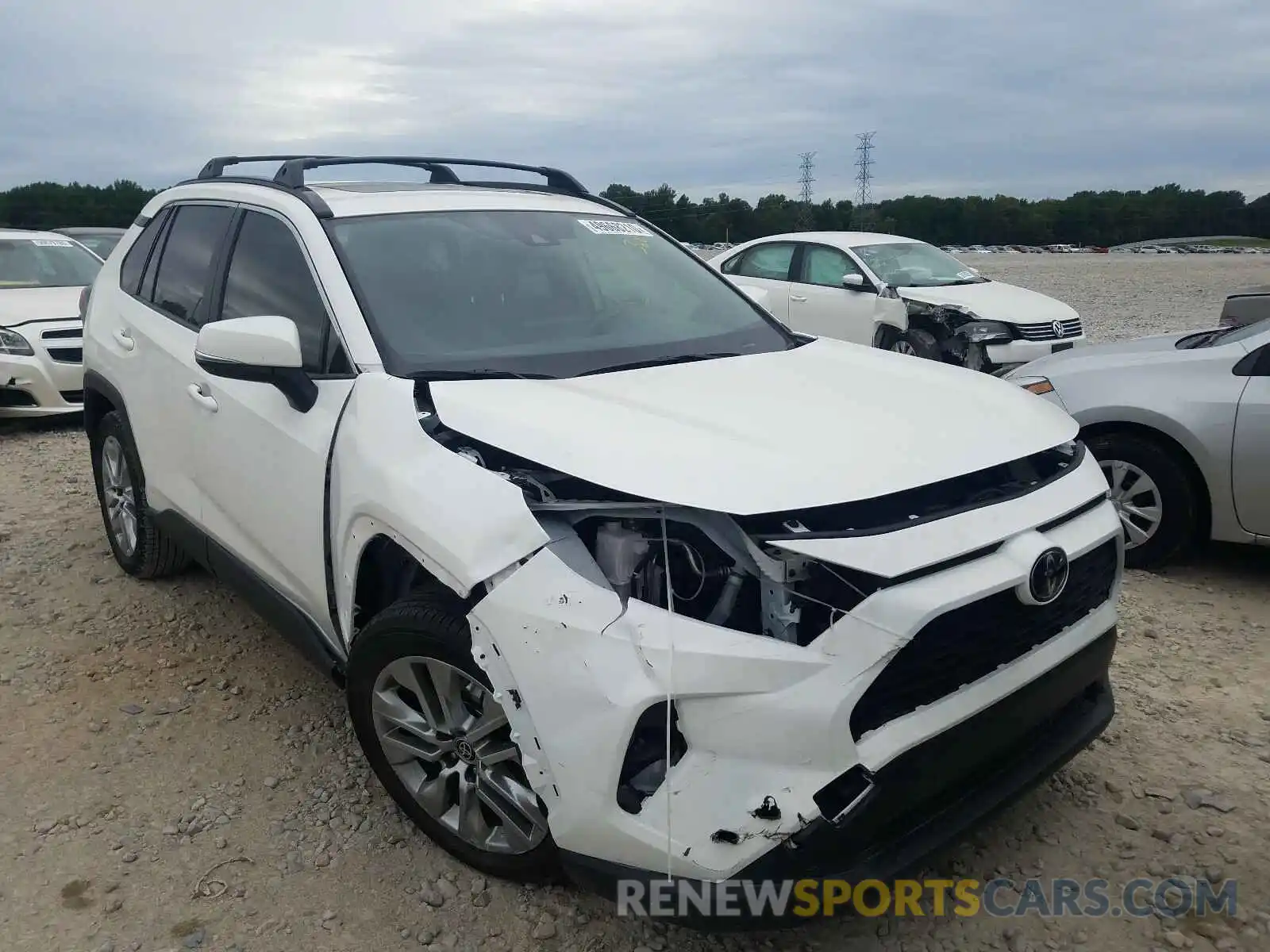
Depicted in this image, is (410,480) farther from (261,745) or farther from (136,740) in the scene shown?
(136,740)

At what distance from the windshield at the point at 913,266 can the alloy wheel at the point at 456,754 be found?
8331 mm

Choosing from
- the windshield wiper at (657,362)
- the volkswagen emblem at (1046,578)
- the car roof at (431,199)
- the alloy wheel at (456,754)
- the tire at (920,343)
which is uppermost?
the car roof at (431,199)

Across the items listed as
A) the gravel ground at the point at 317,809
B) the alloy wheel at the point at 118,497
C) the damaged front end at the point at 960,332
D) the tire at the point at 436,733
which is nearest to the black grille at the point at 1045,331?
the damaged front end at the point at 960,332

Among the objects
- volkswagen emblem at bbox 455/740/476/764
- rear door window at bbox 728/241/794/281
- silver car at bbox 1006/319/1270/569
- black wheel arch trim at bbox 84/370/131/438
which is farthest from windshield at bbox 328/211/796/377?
rear door window at bbox 728/241/794/281

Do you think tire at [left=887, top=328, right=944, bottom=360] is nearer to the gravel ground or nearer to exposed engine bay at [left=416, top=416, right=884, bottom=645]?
the gravel ground

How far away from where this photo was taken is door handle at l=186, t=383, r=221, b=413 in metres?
3.29

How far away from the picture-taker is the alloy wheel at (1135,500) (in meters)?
4.54

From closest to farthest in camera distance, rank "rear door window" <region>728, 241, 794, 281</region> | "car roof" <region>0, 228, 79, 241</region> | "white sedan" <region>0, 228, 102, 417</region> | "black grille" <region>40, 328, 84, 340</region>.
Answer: "white sedan" <region>0, 228, 102, 417</region> < "black grille" <region>40, 328, 84, 340</region> < "car roof" <region>0, 228, 79, 241</region> < "rear door window" <region>728, 241, 794, 281</region>

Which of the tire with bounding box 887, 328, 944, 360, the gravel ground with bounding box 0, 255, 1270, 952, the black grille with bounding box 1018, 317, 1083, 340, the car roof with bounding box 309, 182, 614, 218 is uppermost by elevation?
the car roof with bounding box 309, 182, 614, 218

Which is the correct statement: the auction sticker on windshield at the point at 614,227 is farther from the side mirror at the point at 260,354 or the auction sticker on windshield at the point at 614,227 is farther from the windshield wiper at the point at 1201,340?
the windshield wiper at the point at 1201,340

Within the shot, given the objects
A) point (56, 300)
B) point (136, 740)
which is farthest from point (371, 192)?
point (56, 300)

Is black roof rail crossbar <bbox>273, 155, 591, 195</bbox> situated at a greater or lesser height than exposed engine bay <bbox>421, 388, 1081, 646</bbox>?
greater

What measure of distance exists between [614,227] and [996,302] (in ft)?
22.6

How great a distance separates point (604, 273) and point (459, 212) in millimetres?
548
